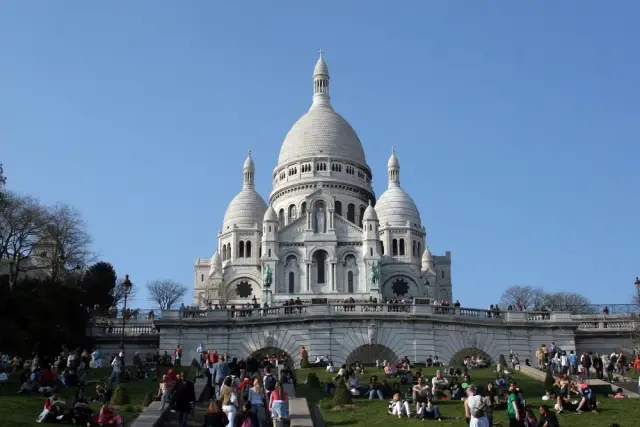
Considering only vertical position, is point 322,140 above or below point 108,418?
above

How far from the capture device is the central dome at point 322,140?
Result: 119 meters

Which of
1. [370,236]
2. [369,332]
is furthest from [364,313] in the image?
[370,236]

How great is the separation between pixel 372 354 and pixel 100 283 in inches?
1049

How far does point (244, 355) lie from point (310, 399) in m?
15.6

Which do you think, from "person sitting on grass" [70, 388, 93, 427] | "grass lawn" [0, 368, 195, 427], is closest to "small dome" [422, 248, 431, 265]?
"grass lawn" [0, 368, 195, 427]

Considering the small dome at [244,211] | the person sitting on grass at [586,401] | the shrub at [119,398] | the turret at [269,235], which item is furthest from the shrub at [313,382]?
the small dome at [244,211]

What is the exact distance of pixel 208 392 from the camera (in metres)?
28.8

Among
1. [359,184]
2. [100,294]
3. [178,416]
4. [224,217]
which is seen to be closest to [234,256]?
[224,217]

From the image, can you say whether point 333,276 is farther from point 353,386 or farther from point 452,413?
point 452,413

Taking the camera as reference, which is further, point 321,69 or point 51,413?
point 321,69

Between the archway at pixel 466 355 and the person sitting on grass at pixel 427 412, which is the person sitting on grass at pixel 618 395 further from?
the archway at pixel 466 355

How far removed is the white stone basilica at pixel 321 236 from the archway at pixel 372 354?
157 feet

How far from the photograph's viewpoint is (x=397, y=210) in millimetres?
111062

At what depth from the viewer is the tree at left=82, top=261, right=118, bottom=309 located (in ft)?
205
